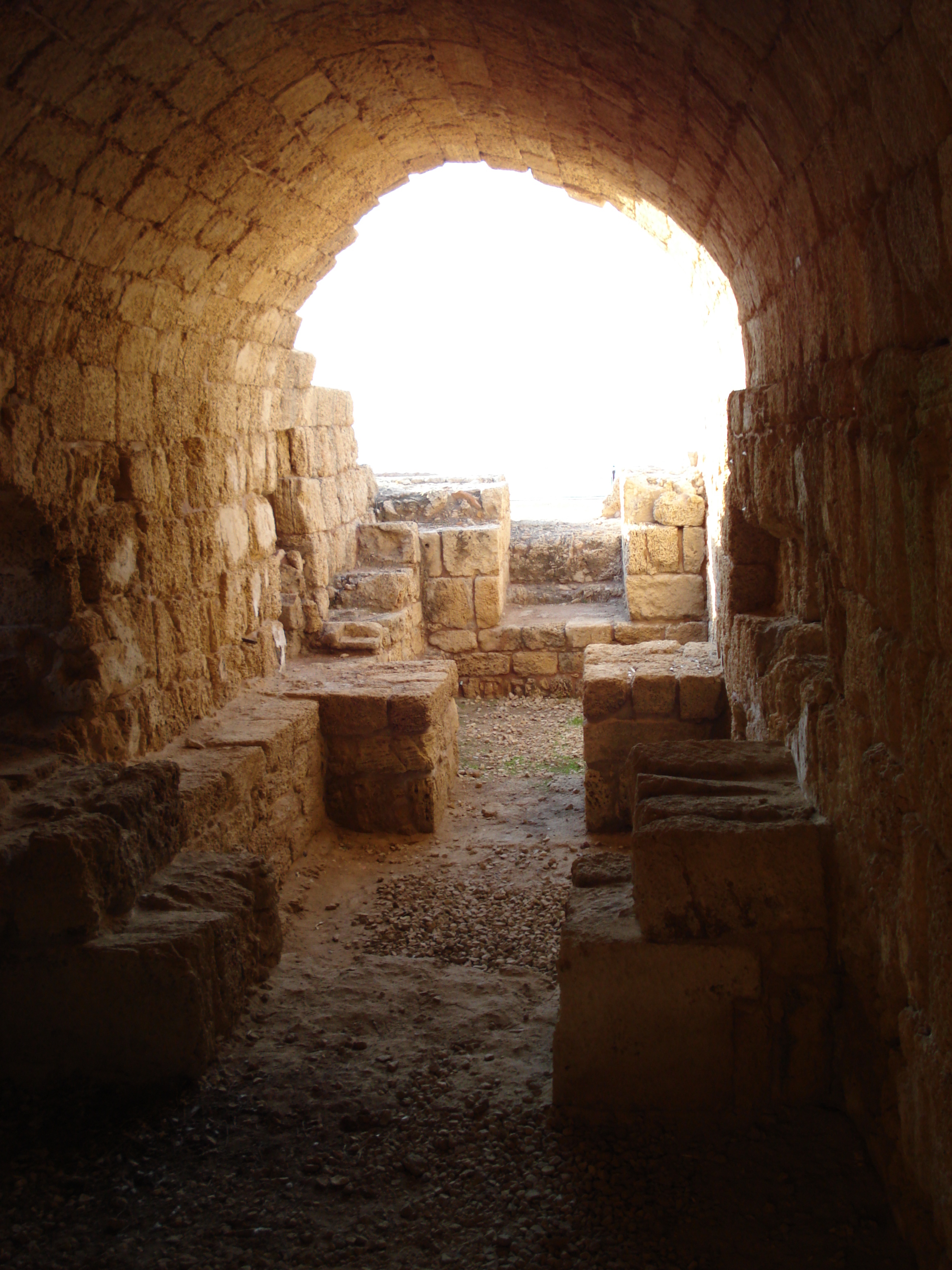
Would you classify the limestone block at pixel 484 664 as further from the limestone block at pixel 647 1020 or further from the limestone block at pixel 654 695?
the limestone block at pixel 647 1020

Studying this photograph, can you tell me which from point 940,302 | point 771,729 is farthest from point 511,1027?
point 940,302

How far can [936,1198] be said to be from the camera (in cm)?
203

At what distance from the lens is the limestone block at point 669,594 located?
316 inches

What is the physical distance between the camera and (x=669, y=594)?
26.4ft

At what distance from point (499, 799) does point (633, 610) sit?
96.9 inches

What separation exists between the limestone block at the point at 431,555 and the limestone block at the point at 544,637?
87cm

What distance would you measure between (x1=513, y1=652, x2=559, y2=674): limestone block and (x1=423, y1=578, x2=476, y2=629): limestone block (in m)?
0.51

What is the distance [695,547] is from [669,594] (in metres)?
0.42

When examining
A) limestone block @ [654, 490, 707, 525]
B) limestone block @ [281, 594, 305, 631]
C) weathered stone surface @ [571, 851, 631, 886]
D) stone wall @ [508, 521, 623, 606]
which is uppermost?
limestone block @ [654, 490, 707, 525]

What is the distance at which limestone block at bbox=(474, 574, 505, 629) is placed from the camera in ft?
28.2

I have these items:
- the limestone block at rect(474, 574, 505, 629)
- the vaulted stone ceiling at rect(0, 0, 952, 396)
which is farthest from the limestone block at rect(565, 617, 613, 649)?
the vaulted stone ceiling at rect(0, 0, 952, 396)

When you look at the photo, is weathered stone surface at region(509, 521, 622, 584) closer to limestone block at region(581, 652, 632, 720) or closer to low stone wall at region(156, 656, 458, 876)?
low stone wall at region(156, 656, 458, 876)

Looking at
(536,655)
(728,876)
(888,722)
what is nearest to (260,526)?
(536,655)

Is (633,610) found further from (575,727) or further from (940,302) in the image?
(940,302)
